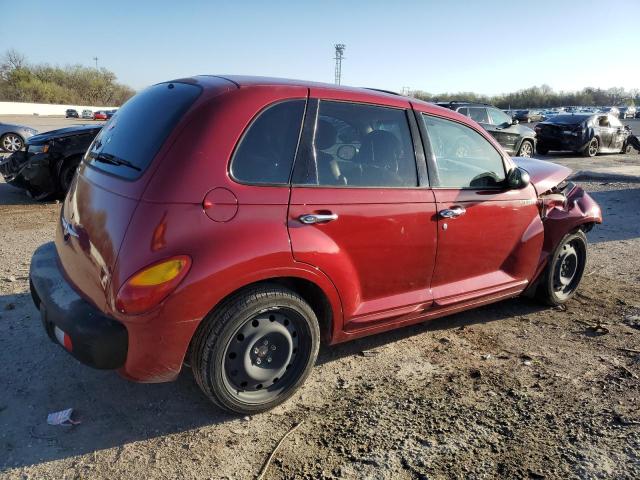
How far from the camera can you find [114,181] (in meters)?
2.67

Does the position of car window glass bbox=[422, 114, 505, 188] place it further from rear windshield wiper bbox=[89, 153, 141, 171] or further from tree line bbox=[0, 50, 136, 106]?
tree line bbox=[0, 50, 136, 106]

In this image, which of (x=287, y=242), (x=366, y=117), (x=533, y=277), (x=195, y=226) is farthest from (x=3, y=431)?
(x=533, y=277)

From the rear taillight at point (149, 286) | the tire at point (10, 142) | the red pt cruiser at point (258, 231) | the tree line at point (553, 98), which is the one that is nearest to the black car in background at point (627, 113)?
the tree line at point (553, 98)

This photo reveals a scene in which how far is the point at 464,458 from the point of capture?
2529 millimetres

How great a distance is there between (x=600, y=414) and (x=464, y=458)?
3.33 ft

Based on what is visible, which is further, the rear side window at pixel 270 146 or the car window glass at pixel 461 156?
the car window glass at pixel 461 156

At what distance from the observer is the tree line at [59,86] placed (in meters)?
68.6

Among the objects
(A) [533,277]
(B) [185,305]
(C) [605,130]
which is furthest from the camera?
(C) [605,130]

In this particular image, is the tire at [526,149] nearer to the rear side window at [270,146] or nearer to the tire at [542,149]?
the tire at [542,149]

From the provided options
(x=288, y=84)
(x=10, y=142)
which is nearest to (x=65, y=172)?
(x=288, y=84)

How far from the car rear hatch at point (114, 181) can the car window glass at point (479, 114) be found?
40.3 feet

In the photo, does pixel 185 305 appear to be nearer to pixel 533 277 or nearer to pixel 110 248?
pixel 110 248

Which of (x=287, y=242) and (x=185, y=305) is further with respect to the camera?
(x=287, y=242)

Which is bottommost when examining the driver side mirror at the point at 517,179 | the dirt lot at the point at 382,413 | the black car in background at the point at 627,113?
the dirt lot at the point at 382,413
